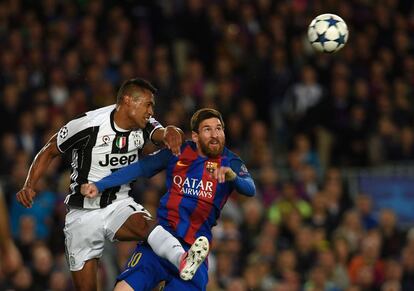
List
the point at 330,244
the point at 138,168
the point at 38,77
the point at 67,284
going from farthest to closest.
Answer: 1. the point at 38,77
2. the point at 330,244
3. the point at 67,284
4. the point at 138,168

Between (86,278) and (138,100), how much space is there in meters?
1.62

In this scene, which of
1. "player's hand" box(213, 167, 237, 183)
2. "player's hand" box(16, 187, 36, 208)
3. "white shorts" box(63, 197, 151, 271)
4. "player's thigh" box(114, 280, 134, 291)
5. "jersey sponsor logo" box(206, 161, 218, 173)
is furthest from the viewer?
"white shorts" box(63, 197, 151, 271)

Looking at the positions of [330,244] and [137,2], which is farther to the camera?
[137,2]

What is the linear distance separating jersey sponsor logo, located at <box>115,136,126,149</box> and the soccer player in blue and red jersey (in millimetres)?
277

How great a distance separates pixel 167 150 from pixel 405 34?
32.3 ft

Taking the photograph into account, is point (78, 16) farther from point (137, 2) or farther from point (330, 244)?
point (330, 244)

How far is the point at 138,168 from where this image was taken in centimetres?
1013

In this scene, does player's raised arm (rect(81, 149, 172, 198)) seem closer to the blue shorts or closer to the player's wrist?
the blue shorts

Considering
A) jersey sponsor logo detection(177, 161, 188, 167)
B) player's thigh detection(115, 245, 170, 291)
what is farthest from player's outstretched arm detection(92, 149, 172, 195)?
player's thigh detection(115, 245, 170, 291)

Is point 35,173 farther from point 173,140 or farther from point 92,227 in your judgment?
point 173,140

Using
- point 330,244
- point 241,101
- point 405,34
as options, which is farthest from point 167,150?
point 405,34

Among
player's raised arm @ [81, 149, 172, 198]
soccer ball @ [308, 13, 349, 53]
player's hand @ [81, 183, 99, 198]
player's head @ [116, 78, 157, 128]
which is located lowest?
player's hand @ [81, 183, 99, 198]

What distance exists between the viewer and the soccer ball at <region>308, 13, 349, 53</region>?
1149cm

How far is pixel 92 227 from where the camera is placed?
10.4 metres
